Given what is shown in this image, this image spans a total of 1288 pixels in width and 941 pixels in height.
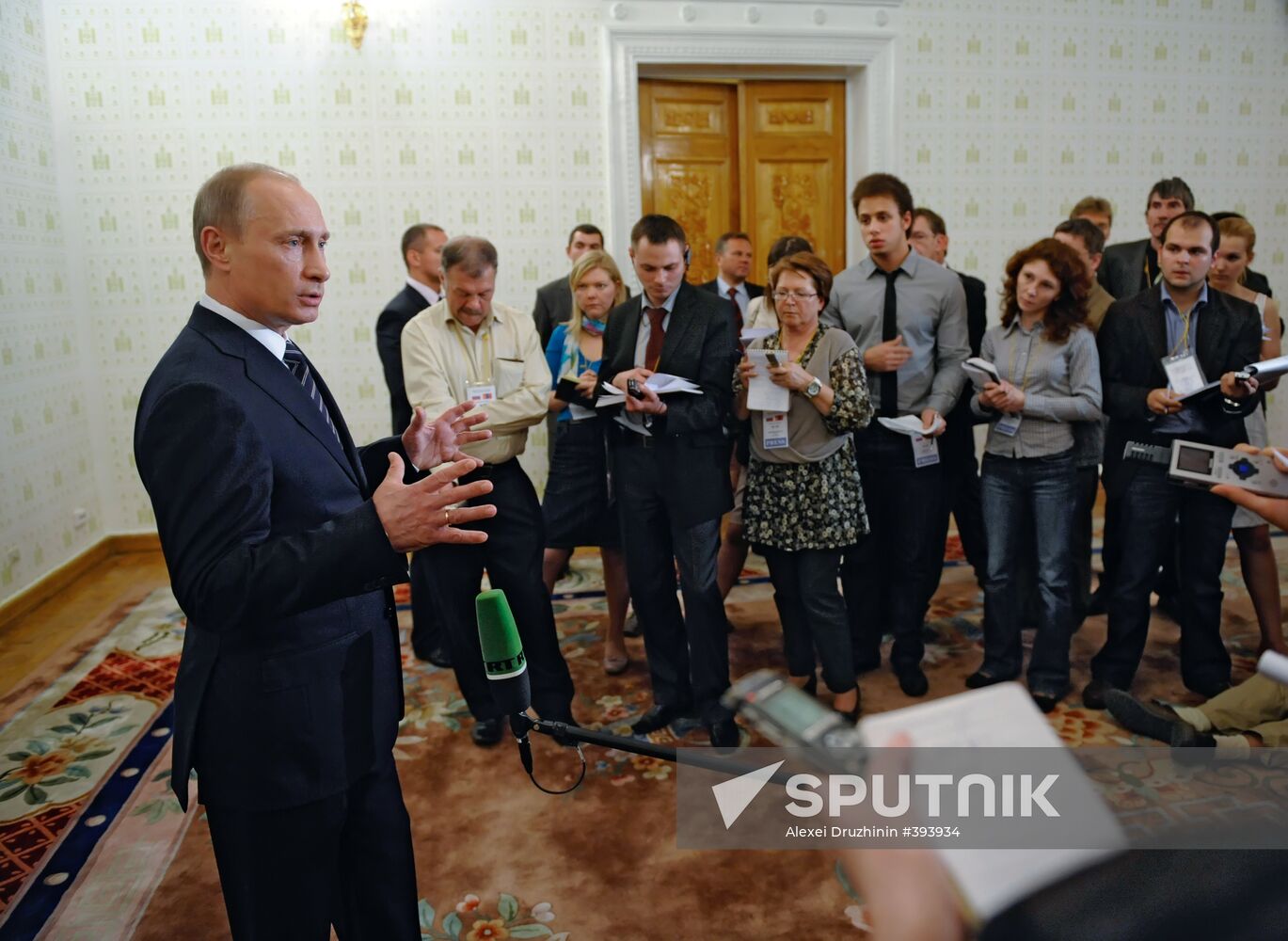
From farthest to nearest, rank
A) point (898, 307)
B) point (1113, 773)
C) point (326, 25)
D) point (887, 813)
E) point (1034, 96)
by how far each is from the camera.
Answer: point (1034, 96) < point (326, 25) < point (898, 307) < point (1113, 773) < point (887, 813)

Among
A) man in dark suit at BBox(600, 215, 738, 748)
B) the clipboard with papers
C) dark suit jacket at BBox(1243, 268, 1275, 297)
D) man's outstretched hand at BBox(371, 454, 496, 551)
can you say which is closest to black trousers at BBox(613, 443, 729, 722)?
man in dark suit at BBox(600, 215, 738, 748)

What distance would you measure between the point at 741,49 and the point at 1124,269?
263cm

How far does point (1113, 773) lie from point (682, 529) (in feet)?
5.08

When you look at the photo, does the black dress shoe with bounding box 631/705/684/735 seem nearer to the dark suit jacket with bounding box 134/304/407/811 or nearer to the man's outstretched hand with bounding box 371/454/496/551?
the dark suit jacket with bounding box 134/304/407/811

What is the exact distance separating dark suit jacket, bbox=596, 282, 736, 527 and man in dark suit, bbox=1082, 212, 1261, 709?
1.44 m

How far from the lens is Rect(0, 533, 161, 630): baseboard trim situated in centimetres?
471

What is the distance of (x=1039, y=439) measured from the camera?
3.38 m

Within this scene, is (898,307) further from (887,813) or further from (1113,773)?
(887,813)

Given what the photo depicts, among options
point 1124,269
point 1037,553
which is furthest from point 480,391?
point 1124,269

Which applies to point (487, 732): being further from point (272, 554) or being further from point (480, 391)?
point (272, 554)

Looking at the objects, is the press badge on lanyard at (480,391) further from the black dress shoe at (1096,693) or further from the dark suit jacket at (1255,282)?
the dark suit jacket at (1255,282)

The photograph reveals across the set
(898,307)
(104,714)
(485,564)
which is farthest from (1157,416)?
(104,714)

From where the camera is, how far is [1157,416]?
3.32m

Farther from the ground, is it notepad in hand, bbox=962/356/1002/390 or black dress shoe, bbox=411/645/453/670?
notepad in hand, bbox=962/356/1002/390
